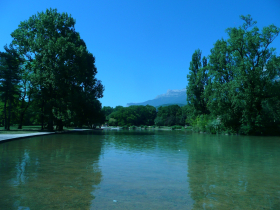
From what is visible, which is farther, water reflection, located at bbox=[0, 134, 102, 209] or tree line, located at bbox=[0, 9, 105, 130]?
tree line, located at bbox=[0, 9, 105, 130]

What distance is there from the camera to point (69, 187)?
17.0 feet

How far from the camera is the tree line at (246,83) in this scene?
33.9 meters

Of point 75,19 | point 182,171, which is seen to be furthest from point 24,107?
point 182,171

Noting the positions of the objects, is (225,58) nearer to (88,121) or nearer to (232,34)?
(232,34)

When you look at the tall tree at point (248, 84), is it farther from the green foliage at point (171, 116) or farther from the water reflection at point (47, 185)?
the green foliage at point (171, 116)

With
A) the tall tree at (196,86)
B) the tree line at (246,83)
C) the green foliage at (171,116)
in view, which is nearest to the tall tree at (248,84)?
the tree line at (246,83)

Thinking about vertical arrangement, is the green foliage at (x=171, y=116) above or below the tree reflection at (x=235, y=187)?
above

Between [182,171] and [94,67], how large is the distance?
140 feet

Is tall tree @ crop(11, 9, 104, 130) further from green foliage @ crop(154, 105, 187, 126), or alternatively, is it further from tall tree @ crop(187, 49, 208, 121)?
green foliage @ crop(154, 105, 187, 126)

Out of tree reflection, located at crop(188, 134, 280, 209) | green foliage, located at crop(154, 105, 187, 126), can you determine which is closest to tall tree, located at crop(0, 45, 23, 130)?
tree reflection, located at crop(188, 134, 280, 209)

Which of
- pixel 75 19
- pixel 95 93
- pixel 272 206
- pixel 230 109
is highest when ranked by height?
pixel 75 19

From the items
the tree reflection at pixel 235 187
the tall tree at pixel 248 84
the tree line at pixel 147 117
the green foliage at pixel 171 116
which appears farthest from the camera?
the tree line at pixel 147 117

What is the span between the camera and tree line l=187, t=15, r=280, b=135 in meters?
33.9

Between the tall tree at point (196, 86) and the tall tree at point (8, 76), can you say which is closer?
the tall tree at point (8, 76)
